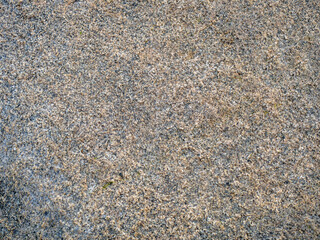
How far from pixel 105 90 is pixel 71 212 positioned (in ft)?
2.49

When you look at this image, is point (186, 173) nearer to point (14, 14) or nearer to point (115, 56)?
point (115, 56)

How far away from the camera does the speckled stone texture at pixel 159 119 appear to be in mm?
1730

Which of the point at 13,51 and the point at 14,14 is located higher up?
the point at 14,14

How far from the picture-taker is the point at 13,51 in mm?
Answer: 1874

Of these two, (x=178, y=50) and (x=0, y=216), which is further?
(x=178, y=50)

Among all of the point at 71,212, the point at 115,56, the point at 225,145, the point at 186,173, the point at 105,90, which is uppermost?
the point at 115,56

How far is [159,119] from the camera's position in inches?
71.1

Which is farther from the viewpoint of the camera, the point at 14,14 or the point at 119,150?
the point at 14,14

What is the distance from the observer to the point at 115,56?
1.87 meters

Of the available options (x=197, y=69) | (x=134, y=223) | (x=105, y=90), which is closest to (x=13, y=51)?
(x=105, y=90)

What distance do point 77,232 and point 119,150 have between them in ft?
1.74

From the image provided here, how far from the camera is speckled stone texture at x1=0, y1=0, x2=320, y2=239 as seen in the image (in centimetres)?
173

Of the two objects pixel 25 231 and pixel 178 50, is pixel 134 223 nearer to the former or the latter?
pixel 25 231

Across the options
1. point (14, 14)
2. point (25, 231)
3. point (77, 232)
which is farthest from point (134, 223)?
point (14, 14)
